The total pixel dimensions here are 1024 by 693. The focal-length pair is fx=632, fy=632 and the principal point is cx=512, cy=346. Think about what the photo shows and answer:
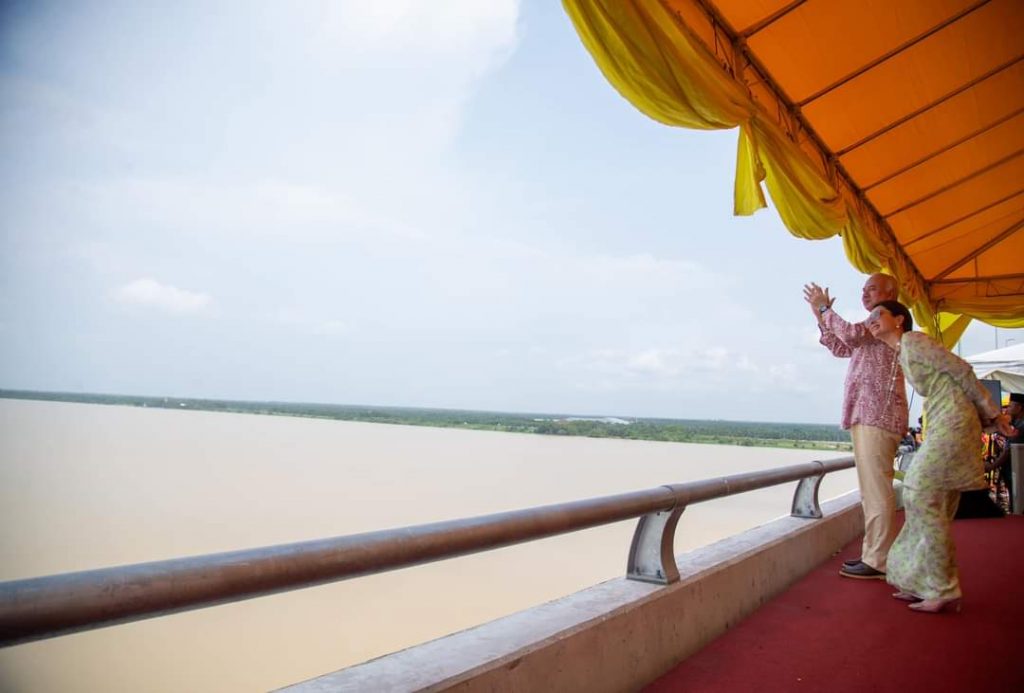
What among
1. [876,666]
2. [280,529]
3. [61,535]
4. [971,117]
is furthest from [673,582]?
[280,529]

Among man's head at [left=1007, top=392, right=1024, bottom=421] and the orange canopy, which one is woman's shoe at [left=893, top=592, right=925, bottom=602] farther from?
man's head at [left=1007, top=392, right=1024, bottom=421]

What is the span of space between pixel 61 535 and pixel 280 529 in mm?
2760

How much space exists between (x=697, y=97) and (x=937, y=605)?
276 cm

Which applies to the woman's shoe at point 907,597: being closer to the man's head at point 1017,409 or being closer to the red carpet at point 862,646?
the red carpet at point 862,646

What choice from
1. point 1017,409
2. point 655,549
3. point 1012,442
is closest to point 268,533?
point 655,549

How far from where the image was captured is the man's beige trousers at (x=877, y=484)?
12.0 ft

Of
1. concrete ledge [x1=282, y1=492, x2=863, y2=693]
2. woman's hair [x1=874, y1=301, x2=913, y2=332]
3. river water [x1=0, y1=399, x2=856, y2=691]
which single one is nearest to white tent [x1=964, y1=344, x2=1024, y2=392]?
river water [x1=0, y1=399, x2=856, y2=691]

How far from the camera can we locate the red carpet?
232cm

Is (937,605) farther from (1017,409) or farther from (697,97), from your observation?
(1017,409)

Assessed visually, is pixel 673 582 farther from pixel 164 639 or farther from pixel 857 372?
pixel 164 639

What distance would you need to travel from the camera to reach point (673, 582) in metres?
2.51

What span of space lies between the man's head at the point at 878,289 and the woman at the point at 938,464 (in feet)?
1.97

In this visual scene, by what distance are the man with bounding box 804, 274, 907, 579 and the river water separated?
234 centimetres

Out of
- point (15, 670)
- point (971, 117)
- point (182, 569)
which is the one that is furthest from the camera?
point (971, 117)
